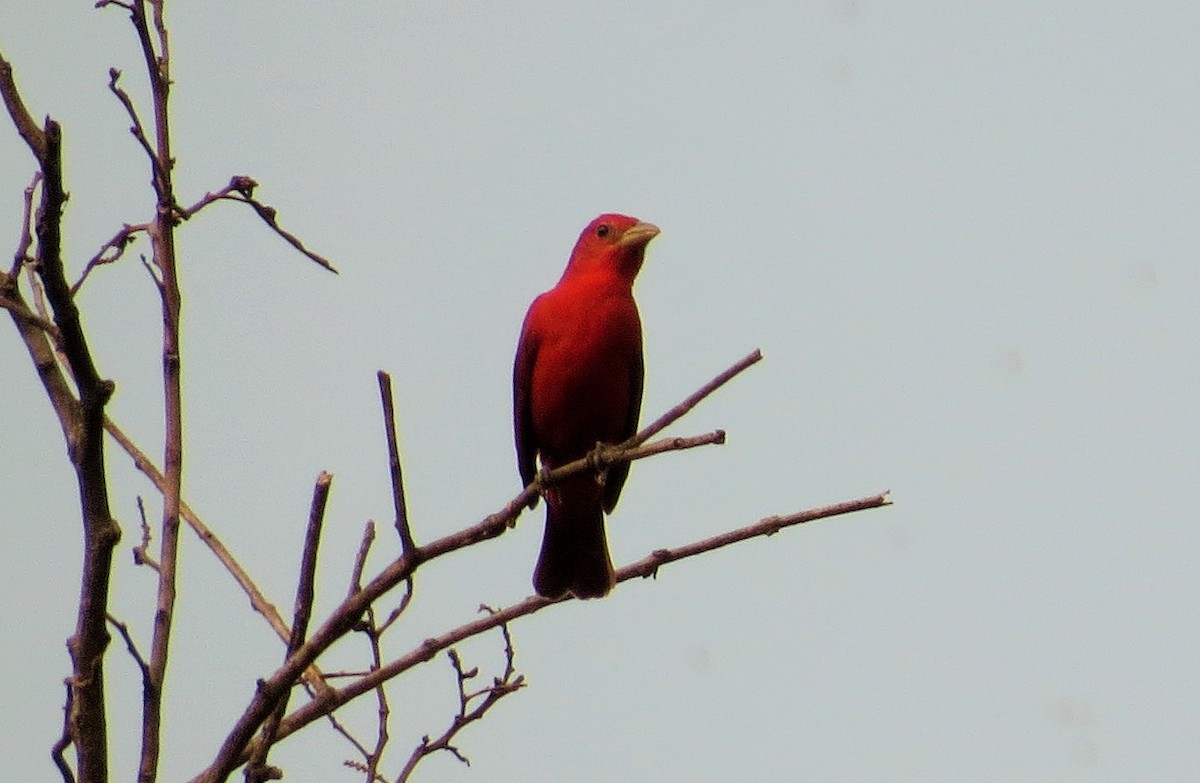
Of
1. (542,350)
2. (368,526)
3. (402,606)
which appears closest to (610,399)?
(542,350)

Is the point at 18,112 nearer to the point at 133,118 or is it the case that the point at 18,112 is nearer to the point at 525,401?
the point at 133,118

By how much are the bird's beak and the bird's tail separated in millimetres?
995

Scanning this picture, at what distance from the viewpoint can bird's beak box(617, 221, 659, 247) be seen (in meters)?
5.86

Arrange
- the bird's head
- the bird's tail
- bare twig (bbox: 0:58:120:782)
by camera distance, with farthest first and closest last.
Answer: the bird's head, the bird's tail, bare twig (bbox: 0:58:120:782)

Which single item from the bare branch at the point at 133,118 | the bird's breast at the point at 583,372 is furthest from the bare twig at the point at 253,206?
the bird's breast at the point at 583,372

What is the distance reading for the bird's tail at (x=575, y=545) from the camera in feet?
17.9

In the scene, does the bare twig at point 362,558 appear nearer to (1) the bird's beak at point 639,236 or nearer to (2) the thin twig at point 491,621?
(2) the thin twig at point 491,621

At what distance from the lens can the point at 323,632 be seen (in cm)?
235

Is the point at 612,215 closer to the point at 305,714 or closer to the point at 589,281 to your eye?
the point at 589,281

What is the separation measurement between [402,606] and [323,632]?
1.57ft

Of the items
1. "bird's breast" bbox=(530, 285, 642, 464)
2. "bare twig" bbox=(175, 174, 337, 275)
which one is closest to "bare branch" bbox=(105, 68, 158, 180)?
"bare twig" bbox=(175, 174, 337, 275)

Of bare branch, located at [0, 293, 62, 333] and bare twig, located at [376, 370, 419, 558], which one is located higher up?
bare branch, located at [0, 293, 62, 333]

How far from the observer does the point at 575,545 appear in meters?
5.59

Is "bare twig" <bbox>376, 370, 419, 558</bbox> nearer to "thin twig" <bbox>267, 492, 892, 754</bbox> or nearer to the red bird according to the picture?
"thin twig" <bbox>267, 492, 892, 754</bbox>
